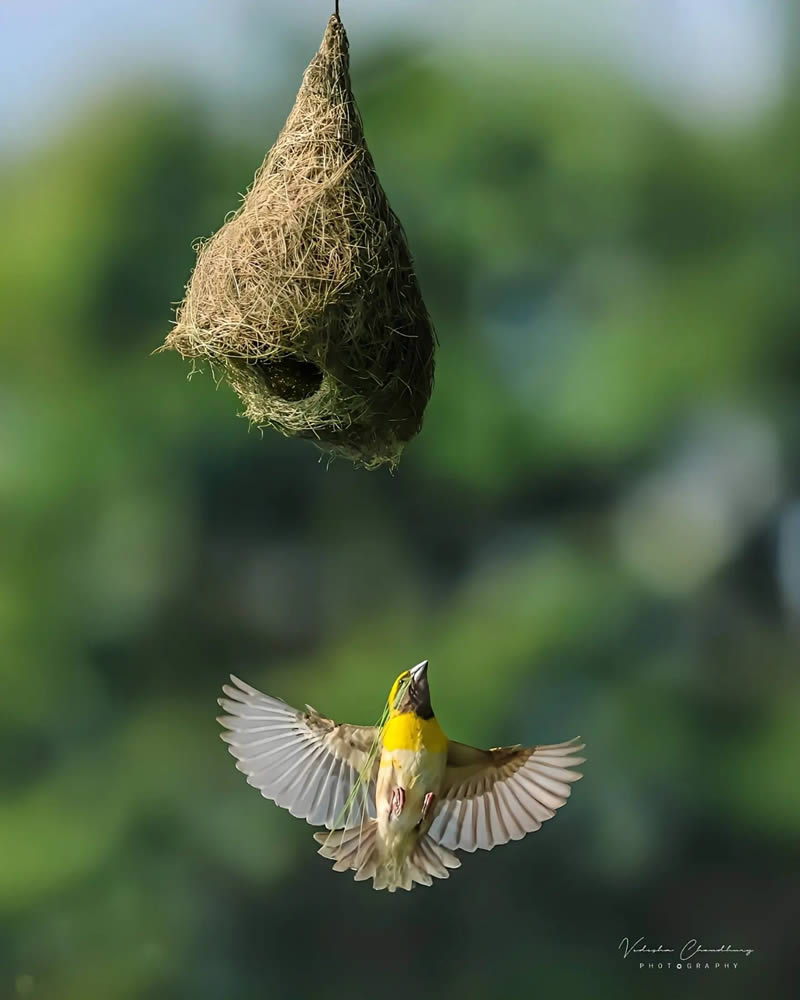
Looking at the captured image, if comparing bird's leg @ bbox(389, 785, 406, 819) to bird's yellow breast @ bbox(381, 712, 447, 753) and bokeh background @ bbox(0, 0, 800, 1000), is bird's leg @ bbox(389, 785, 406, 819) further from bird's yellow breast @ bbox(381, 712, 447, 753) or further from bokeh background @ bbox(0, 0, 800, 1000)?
bokeh background @ bbox(0, 0, 800, 1000)

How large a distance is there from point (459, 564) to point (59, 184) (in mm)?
1438

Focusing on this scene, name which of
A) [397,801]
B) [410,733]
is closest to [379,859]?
[397,801]

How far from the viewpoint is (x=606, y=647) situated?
2.95m

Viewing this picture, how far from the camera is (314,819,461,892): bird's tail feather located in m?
1.95

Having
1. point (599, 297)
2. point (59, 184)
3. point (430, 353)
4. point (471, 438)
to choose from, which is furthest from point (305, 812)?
point (59, 184)

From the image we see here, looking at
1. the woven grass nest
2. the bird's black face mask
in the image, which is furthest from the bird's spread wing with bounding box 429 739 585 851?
the woven grass nest

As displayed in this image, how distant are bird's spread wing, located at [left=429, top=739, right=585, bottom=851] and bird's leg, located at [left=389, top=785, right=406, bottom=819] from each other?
0.26 ft

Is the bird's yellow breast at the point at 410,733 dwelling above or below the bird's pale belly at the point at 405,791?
above

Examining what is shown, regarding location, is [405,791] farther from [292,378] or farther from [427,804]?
[292,378]

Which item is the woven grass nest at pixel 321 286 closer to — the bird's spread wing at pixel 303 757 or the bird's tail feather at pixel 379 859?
the bird's spread wing at pixel 303 757

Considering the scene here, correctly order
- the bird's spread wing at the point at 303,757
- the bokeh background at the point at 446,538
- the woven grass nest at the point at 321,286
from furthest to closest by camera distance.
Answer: the bokeh background at the point at 446,538 < the bird's spread wing at the point at 303,757 < the woven grass nest at the point at 321,286

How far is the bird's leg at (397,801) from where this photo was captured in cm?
190

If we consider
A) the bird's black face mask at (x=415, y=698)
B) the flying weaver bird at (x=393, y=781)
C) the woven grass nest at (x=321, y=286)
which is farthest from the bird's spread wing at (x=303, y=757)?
the woven grass nest at (x=321, y=286)

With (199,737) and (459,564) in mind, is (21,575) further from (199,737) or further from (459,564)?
(459,564)
